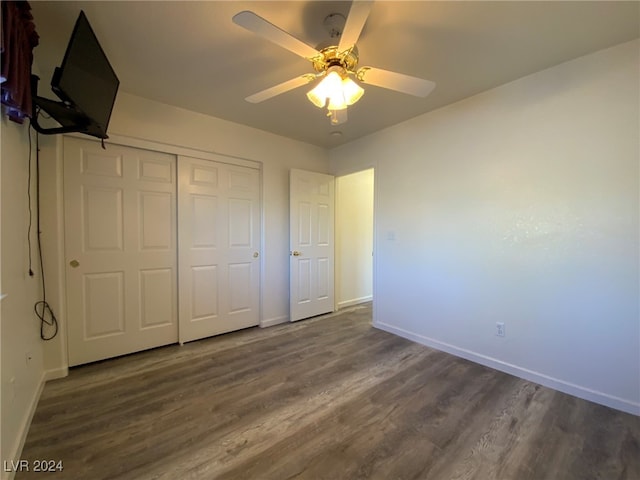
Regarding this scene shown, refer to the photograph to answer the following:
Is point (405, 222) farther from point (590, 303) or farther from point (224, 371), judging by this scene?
point (224, 371)

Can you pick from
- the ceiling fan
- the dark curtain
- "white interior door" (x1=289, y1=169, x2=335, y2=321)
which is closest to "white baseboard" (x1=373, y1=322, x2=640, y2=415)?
"white interior door" (x1=289, y1=169, x2=335, y2=321)

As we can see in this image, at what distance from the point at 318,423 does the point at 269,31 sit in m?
2.15

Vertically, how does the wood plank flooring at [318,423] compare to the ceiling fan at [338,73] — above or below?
below

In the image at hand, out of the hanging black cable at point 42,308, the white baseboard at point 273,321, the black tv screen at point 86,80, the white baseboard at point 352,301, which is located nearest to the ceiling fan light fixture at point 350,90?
the black tv screen at point 86,80

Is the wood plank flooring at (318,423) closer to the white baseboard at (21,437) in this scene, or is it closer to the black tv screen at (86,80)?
the white baseboard at (21,437)

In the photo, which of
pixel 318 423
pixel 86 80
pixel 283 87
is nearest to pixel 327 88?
Answer: pixel 283 87

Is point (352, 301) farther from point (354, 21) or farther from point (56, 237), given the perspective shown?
point (354, 21)

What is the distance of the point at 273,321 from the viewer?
11.5 ft

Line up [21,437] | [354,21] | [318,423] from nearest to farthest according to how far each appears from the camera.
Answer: [354,21] < [21,437] < [318,423]

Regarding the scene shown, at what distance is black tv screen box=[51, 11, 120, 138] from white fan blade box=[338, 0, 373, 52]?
1355 millimetres

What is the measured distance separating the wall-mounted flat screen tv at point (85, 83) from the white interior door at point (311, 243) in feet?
6.64

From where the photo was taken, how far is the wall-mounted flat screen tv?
1393 millimetres

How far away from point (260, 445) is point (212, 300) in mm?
1838

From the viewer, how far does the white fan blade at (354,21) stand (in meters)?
1.14
